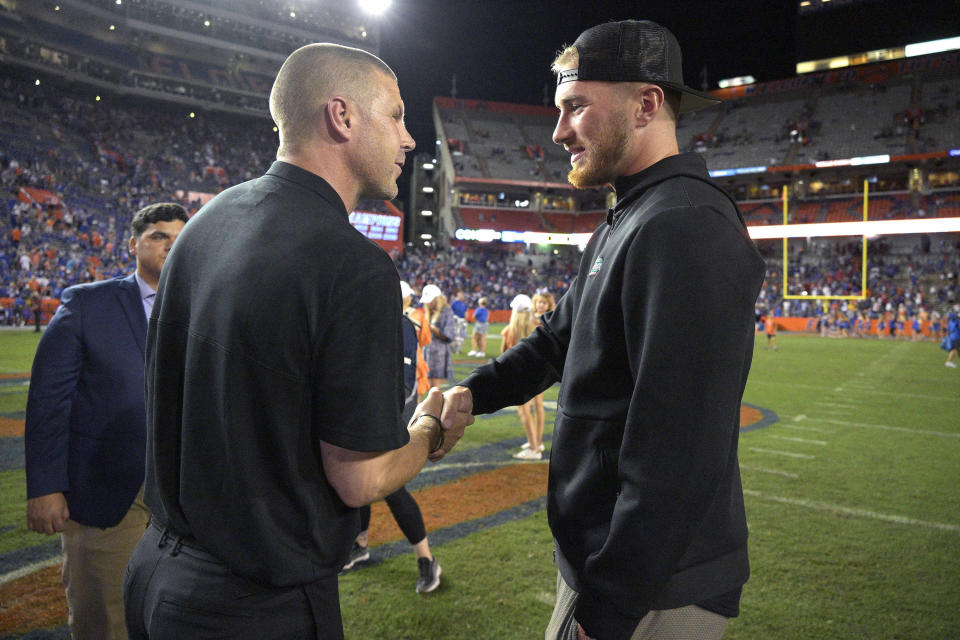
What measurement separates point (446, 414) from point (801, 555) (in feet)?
14.4

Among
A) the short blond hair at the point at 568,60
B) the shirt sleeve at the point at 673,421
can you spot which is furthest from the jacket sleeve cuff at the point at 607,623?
the short blond hair at the point at 568,60

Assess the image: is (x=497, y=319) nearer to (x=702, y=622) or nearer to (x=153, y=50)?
(x=153, y=50)

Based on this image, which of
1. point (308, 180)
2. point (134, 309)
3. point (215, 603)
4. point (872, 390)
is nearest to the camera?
point (215, 603)

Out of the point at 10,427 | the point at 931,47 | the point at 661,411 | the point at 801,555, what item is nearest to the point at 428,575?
the point at 801,555

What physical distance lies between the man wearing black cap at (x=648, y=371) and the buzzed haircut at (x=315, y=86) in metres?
0.63

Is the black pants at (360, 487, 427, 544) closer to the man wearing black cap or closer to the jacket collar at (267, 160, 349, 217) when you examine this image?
the man wearing black cap

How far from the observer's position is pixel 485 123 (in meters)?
64.5

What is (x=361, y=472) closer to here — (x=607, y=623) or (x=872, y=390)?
(x=607, y=623)

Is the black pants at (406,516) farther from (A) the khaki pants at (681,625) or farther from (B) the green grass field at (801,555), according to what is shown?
(A) the khaki pants at (681,625)

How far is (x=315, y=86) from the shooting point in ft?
5.48

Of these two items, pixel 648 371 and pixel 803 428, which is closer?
pixel 648 371

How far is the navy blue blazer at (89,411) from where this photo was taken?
2.85 m

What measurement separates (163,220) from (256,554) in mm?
2506

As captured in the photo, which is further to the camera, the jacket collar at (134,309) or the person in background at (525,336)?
the person in background at (525,336)
